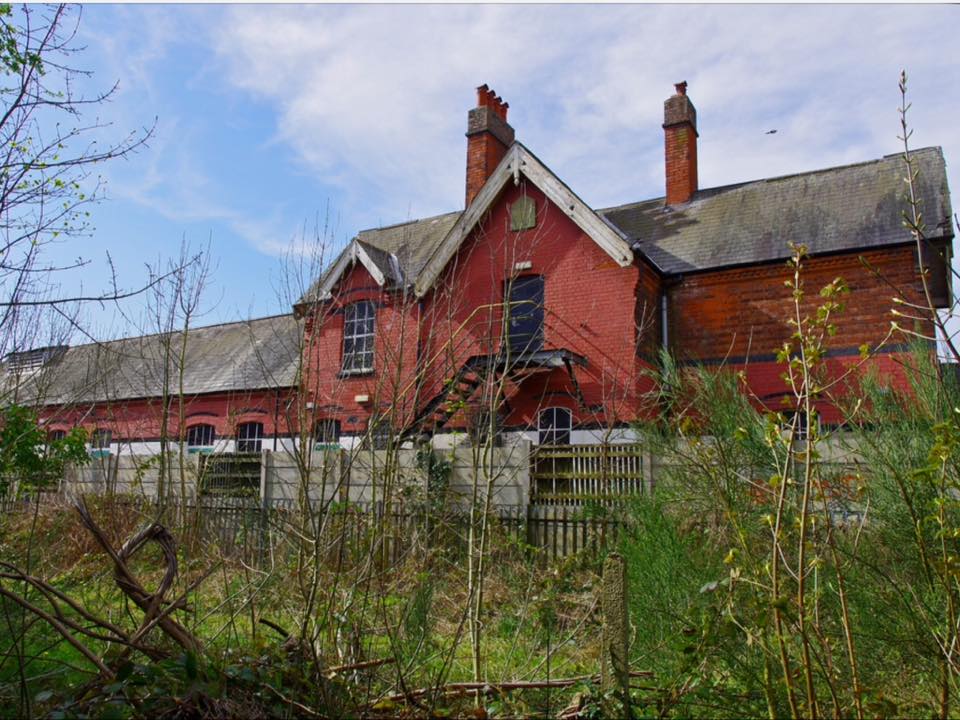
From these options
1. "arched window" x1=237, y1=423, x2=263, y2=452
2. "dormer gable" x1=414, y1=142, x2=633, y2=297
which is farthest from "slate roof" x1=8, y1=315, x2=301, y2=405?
"dormer gable" x1=414, y1=142, x2=633, y2=297

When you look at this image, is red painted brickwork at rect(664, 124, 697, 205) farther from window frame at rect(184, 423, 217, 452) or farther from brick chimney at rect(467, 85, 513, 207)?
window frame at rect(184, 423, 217, 452)

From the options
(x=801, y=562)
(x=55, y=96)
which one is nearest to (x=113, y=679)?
(x=801, y=562)

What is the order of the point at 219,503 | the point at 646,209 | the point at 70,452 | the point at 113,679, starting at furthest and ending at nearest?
the point at 646,209, the point at 219,503, the point at 70,452, the point at 113,679

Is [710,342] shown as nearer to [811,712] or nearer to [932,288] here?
[932,288]

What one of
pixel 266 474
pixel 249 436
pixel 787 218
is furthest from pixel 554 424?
pixel 249 436

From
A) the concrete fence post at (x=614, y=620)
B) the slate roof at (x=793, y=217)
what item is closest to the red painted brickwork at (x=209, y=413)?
the slate roof at (x=793, y=217)

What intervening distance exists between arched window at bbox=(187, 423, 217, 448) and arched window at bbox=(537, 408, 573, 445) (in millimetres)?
10298

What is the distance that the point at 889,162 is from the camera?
623 inches

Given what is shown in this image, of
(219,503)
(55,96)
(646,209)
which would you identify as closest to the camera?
(55,96)

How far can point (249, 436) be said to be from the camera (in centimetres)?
1995

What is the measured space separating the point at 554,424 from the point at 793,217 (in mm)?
6740

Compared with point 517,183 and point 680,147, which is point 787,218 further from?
point 517,183

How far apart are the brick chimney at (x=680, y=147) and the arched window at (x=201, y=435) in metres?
13.9

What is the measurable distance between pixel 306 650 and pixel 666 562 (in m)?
2.13
